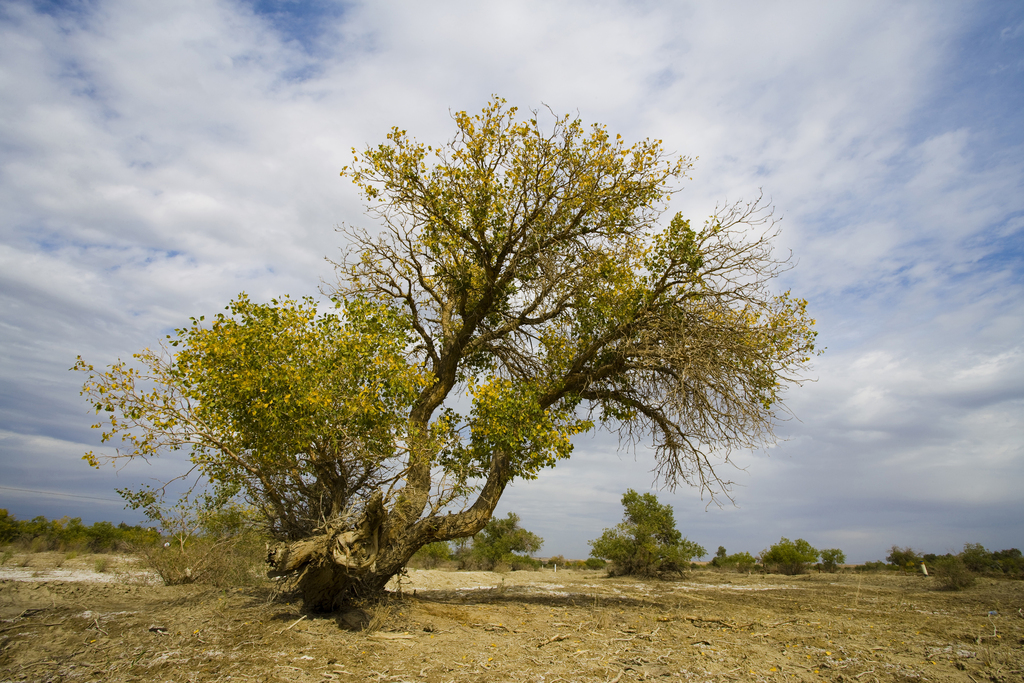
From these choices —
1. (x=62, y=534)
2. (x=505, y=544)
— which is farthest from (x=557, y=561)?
(x=62, y=534)

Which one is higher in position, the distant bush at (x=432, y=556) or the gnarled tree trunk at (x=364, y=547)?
the gnarled tree trunk at (x=364, y=547)

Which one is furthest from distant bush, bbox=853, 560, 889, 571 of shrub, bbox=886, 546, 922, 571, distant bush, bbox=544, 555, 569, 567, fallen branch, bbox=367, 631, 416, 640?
fallen branch, bbox=367, 631, 416, 640

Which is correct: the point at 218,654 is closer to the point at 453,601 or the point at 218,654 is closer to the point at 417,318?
the point at 453,601

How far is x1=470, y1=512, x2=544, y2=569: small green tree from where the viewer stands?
23.4m

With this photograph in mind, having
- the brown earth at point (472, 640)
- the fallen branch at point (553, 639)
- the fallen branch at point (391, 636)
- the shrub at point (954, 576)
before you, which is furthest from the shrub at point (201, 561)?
the shrub at point (954, 576)

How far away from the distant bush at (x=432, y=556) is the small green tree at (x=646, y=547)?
715cm

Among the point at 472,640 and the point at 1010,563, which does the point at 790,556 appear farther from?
the point at 472,640

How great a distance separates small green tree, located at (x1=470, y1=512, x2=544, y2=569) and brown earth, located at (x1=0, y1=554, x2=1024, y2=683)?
45.1 feet

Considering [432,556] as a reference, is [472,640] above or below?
above

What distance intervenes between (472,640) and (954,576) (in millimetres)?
16525

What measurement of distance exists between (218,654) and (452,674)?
274 centimetres

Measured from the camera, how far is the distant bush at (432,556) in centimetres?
2272

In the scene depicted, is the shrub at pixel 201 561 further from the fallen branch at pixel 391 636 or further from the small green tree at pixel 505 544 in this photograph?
the small green tree at pixel 505 544

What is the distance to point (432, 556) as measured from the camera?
23.4 metres
